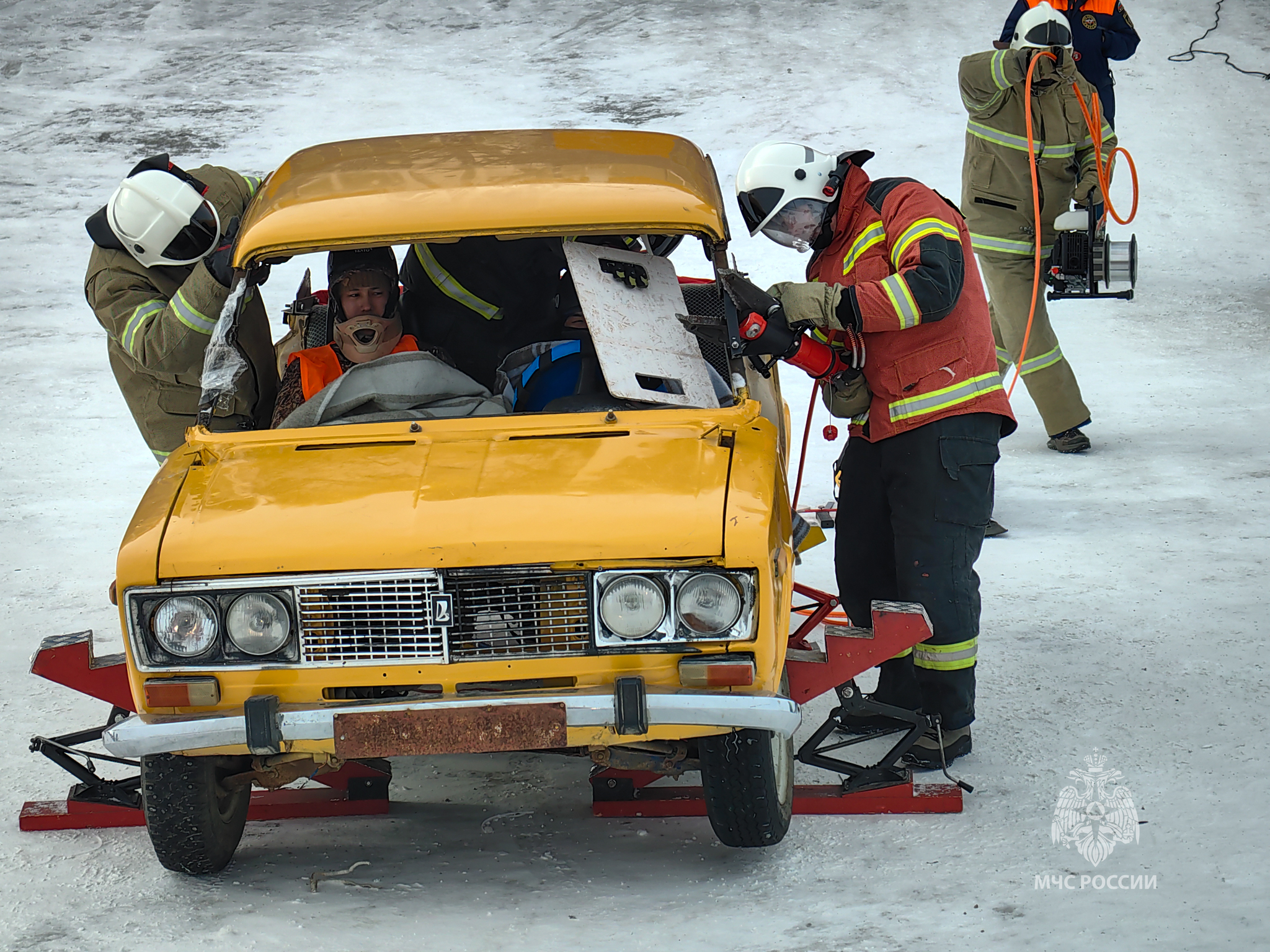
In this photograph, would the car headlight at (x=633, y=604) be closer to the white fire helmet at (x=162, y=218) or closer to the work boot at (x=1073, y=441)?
the white fire helmet at (x=162, y=218)

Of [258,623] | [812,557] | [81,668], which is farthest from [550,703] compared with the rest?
[812,557]

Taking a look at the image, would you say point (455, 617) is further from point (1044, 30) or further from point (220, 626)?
point (1044, 30)

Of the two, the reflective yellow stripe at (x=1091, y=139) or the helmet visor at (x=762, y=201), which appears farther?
the reflective yellow stripe at (x=1091, y=139)

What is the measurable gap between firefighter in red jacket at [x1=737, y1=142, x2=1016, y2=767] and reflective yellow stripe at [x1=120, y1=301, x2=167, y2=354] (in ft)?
7.14

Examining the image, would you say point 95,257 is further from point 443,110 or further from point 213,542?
point 443,110

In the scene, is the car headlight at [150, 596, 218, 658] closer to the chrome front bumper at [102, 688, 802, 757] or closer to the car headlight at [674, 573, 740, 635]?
the chrome front bumper at [102, 688, 802, 757]

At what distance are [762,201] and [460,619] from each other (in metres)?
1.85

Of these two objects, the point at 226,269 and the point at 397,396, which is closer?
the point at 397,396

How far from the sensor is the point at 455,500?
145 inches

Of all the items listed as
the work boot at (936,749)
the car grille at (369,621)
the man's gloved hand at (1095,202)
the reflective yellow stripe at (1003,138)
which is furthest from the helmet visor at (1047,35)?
the car grille at (369,621)

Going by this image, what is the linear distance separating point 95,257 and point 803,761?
328cm

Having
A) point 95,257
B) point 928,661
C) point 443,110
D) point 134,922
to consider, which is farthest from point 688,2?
point 134,922

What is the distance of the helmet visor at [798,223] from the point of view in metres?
4.66

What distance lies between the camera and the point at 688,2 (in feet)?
60.5
